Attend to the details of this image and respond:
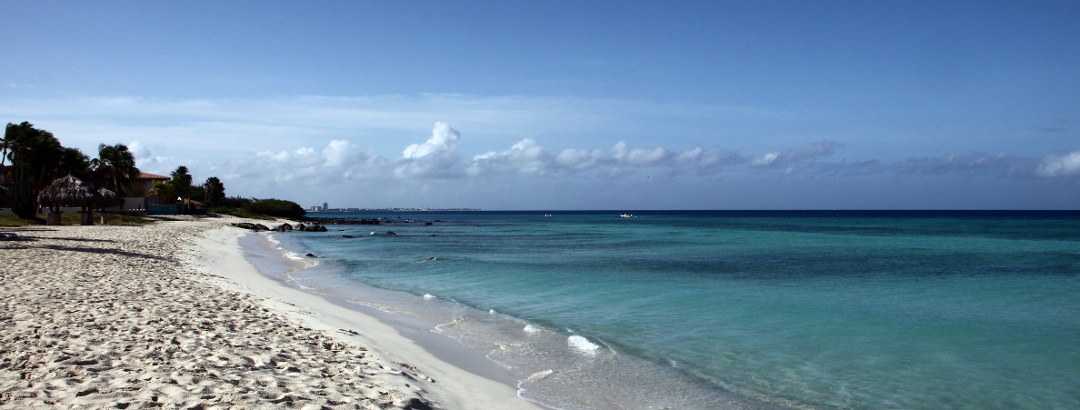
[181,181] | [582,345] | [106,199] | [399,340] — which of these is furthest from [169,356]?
[181,181]

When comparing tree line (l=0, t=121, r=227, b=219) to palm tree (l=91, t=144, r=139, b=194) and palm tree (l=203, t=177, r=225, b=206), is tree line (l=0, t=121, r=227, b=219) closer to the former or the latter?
palm tree (l=91, t=144, r=139, b=194)

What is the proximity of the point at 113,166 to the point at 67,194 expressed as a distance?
78.2 ft

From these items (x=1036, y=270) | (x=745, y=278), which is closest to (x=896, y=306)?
(x=745, y=278)

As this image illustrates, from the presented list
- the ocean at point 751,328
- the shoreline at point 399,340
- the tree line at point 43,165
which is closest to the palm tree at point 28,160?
the tree line at point 43,165

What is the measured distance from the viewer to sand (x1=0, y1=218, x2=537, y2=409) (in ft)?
19.3

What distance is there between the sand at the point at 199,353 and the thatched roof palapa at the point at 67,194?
104 feet

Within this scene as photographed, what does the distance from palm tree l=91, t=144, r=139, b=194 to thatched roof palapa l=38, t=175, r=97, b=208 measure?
21085mm

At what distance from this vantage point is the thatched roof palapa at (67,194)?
41375 millimetres

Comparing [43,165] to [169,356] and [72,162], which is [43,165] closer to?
[72,162]

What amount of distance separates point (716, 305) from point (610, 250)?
21783 mm

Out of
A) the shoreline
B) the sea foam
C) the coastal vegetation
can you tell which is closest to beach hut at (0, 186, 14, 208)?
the coastal vegetation

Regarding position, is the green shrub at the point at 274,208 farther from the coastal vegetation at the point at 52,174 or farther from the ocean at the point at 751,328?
the ocean at the point at 751,328

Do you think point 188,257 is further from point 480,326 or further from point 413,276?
point 480,326

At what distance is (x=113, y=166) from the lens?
62406 mm
